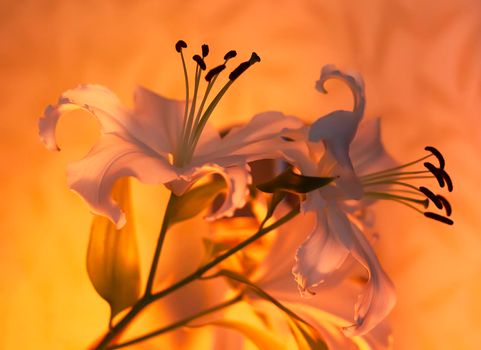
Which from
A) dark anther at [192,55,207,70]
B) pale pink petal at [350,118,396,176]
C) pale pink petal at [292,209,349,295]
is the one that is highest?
dark anther at [192,55,207,70]

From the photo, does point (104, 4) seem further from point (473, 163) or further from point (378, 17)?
point (473, 163)

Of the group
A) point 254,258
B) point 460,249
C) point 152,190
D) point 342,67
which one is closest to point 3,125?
point 152,190

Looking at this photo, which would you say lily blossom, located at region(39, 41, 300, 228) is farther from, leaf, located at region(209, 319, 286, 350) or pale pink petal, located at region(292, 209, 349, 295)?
leaf, located at region(209, 319, 286, 350)

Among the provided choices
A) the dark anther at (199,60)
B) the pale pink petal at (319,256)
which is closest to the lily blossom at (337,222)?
the pale pink petal at (319,256)

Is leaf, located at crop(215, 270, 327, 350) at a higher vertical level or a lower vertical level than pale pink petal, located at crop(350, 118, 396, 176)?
lower

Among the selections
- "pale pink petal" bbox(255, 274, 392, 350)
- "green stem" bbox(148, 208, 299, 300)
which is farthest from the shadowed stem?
"pale pink petal" bbox(255, 274, 392, 350)

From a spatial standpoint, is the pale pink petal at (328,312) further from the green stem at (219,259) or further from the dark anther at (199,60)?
the dark anther at (199,60)

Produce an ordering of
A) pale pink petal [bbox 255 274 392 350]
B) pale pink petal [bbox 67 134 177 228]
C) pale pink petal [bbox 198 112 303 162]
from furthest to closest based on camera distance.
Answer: pale pink petal [bbox 255 274 392 350] < pale pink petal [bbox 198 112 303 162] < pale pink petal [bbox 67 134 177 228]
